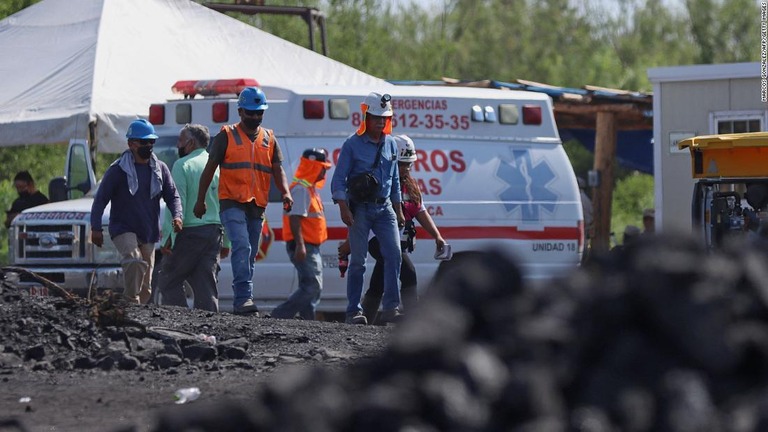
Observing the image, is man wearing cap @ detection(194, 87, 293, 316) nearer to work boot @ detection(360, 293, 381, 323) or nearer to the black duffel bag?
the black duffel bag

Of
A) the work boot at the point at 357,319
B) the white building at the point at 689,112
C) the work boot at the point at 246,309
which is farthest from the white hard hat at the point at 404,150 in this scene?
the white building at the point at 689,112

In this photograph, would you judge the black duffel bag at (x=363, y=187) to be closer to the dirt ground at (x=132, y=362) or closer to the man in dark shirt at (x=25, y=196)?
the dirt ground at (x=132, y=362)

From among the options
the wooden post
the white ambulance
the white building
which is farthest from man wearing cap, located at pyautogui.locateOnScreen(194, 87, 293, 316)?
the wooden post

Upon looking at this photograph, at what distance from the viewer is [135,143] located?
11.8 m

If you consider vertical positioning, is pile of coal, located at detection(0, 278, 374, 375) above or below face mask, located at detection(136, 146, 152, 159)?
below

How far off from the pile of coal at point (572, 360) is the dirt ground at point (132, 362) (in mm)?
3804

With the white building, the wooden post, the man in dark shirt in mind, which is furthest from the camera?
the wooden post

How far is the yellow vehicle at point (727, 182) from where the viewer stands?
33.0ft

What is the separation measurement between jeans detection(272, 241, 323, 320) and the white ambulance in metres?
0.61

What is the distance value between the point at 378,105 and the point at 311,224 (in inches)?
62.4

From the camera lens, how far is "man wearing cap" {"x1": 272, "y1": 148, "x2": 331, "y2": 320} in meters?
12.4

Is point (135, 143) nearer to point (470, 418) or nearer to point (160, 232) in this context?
point (160, 232)

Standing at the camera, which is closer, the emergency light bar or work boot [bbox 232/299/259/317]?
work boot [bbox 232/299/259/317]

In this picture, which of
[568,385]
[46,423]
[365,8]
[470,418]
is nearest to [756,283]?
[568,385]
